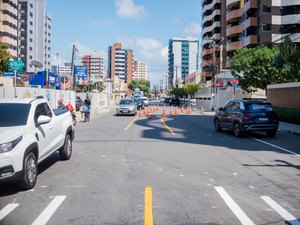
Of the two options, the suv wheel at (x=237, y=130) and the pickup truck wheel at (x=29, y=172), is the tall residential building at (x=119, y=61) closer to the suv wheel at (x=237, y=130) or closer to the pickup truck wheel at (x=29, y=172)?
the suv wheel at (x=237, y=130)

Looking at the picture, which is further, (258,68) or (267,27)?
(267,27)

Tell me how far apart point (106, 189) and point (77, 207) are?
1245 millimetres

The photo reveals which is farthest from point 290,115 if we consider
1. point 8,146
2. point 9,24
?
point 9,24

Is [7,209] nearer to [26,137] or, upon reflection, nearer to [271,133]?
[26,137]

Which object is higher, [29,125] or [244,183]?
[29,125]

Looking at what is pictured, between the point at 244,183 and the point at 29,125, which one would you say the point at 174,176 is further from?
the point at 29,125

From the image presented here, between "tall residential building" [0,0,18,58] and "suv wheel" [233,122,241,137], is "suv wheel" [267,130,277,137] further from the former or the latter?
"tall residential building" [0,0,18,58]

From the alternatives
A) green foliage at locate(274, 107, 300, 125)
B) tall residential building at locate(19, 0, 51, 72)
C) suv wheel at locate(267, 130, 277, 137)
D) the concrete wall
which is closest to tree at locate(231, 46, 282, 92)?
the concrete wall

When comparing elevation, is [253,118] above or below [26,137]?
below

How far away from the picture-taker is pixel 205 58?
96.8m

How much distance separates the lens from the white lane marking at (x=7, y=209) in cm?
573

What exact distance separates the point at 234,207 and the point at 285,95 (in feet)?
82.7

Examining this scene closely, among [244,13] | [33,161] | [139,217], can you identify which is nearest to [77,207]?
[139,217]

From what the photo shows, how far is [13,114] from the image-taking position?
8062 millimetres
